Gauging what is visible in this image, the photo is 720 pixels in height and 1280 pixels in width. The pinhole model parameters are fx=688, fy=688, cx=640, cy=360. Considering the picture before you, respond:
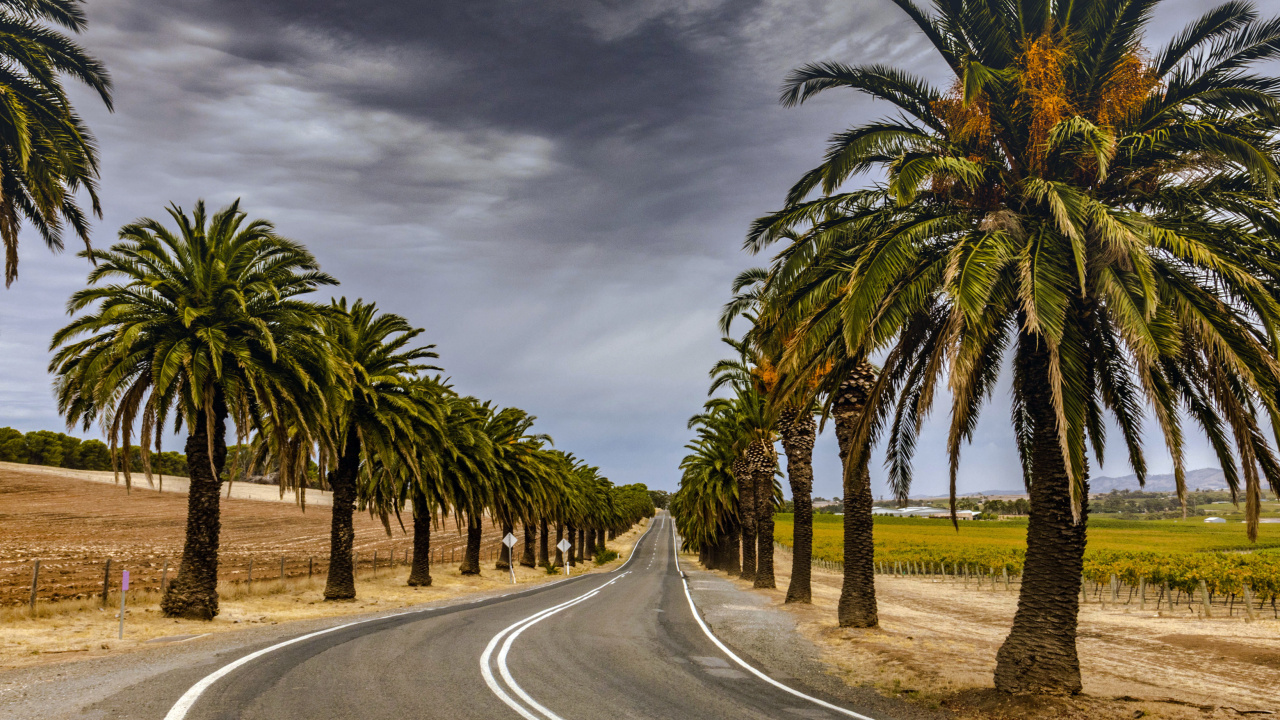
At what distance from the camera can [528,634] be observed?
1536cm

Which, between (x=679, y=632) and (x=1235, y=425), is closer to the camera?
(x=1235, y=425)

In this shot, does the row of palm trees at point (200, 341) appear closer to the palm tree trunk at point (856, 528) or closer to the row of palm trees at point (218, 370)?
the row of palm trees at point (218, 370)

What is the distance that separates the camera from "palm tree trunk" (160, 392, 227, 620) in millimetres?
17500

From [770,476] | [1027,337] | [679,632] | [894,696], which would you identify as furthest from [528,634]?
[770,476]

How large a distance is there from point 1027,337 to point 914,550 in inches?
2635

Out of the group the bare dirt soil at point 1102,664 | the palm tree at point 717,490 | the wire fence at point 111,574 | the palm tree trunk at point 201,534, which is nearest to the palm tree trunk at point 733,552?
the palm tree at point 717,490

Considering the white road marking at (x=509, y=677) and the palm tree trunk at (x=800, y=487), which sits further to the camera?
the palm tree trunk at (x=800, y=487)

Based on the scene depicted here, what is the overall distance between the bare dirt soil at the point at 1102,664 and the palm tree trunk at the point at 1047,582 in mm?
326

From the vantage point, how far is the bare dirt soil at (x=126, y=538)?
105 ft

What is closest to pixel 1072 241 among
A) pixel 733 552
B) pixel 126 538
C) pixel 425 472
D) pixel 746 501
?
pixel 425 472

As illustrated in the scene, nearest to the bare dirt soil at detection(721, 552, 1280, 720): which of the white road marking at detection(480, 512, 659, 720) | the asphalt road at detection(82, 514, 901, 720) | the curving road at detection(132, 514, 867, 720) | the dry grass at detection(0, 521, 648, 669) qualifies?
the asphalt road at detection(82, 514, 901, 720)

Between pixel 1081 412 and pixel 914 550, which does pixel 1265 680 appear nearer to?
pixel 1081 412

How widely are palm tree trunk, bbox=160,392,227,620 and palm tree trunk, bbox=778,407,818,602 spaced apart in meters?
17.3

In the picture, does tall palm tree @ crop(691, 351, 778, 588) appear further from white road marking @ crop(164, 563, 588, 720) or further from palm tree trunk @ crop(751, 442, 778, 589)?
white road marking @ crop(164, 563, 588, 720)
